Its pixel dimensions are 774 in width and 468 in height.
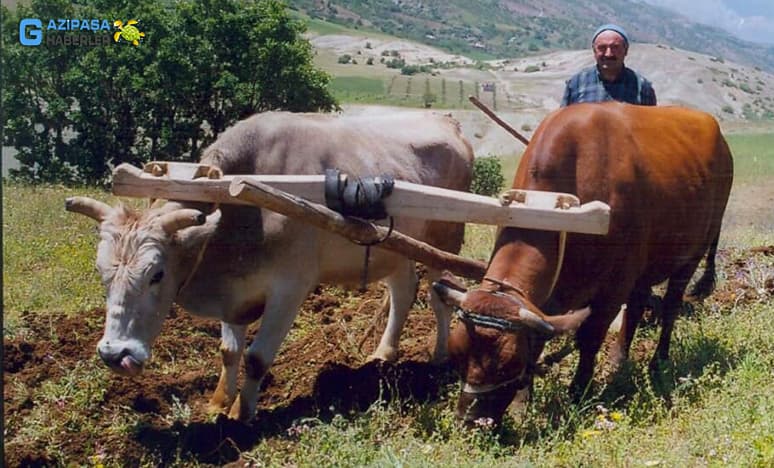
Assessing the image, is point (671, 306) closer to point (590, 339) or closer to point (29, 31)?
point (590, 339)

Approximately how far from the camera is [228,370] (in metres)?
5.65

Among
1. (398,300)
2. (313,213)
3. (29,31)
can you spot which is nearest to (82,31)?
(29,31)

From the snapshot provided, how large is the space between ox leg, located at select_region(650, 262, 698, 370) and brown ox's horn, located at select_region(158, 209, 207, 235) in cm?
347

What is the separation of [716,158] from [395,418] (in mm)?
3269

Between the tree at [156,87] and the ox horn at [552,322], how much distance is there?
13.7ft

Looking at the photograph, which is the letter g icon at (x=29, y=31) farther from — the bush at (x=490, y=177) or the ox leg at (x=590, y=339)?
the bush at (x=490, y=177)

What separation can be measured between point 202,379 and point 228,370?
0.51 meters

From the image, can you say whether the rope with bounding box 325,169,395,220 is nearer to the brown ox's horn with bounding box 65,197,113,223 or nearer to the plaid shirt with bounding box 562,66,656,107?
the brown ox's horn with bounding box 65,197,113,223

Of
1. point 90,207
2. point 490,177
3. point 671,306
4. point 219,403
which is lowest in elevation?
point 490,177

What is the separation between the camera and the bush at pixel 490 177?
15506 mm

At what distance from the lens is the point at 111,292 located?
4.58m

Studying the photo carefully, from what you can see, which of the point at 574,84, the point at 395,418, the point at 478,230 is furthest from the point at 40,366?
the point at 478,230

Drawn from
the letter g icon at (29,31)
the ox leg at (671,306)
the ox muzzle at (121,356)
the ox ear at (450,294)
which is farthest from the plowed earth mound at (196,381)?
the letter g icon at (29,31)

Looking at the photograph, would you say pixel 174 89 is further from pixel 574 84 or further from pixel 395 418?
pixel 395 418
